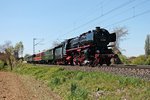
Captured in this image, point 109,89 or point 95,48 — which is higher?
point 95,48

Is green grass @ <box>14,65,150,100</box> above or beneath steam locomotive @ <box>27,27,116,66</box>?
beneath

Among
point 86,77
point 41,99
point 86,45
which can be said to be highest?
point 86,45

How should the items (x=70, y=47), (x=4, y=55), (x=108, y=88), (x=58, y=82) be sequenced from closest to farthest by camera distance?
(x=108, y=88)
(x=58, y=82)
(x=70, y=47)
(x=4, y=55)

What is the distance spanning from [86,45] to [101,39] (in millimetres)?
1640

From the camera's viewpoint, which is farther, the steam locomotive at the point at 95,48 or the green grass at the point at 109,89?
the steam locomotive at the point at 95,48

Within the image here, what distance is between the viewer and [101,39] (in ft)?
96.8

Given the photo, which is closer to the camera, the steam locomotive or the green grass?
the green grass

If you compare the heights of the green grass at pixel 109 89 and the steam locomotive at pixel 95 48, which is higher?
the steam locomotive at pixel 95 48

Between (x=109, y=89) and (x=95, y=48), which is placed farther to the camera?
(x=95, y=48)

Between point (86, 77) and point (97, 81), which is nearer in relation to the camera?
point (97, 81)

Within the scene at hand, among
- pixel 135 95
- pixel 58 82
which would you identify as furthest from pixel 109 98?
pixel 58 82

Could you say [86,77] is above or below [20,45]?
below

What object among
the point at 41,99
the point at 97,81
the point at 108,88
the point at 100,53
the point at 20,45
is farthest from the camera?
the point at 20,45

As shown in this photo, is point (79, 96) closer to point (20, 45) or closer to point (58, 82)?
point (58, 82)
